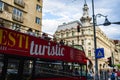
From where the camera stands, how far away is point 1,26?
8.32 metres

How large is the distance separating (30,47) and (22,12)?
75.5ft

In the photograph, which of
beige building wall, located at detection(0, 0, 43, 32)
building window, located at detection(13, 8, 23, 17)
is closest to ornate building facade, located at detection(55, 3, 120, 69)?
beige building wall, located at detection(0, 0, 43, 32)

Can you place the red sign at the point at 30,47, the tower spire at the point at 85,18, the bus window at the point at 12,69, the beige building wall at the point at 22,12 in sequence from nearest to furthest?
the red sign at the point at 30,47 → the bus window at the point at 12,69 → the beige building wall at the point at 22,12 → the tower spire at the point at 85,18

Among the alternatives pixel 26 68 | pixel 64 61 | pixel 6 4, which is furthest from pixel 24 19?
pixel 26 68

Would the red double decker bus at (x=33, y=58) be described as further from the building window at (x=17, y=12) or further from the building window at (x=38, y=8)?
the building window at (x=38, y=8)

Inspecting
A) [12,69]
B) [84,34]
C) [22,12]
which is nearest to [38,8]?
[22,12]

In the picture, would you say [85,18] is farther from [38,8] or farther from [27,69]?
[27,69]

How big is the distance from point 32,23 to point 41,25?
255cm

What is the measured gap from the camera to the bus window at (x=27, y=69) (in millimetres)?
9358

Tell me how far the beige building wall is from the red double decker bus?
14.6 metres

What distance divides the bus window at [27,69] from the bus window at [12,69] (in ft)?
1.63

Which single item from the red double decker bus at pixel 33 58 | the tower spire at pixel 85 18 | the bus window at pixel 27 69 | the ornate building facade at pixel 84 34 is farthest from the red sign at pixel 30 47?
the tower spire at pixel 85 18

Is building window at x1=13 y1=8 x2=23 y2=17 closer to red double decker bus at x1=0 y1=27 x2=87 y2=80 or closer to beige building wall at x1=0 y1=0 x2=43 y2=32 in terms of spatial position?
beige building wall at x1=0 y1=0 x2=43 y2=32

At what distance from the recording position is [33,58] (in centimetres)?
980
